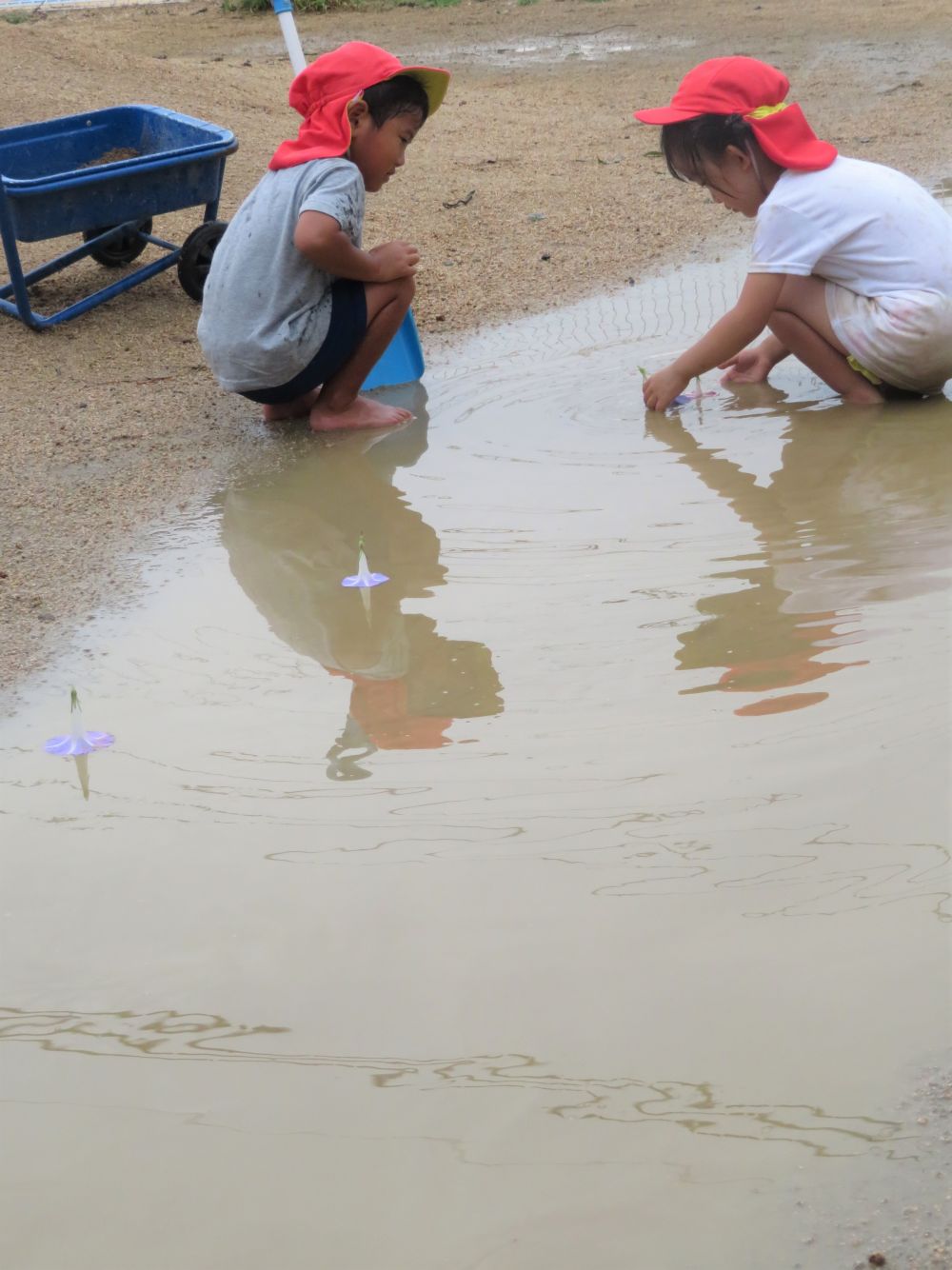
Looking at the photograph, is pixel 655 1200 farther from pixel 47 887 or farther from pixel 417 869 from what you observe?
pixel 47 887

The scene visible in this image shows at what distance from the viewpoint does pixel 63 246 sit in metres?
6.11

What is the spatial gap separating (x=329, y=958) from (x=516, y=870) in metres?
0.30

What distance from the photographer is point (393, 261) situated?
13.3ft

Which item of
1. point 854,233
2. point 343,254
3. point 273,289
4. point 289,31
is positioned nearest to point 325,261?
point 343,254

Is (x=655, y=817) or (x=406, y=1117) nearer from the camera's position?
(x=406, y=1117)


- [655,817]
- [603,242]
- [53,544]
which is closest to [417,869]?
[655,817]

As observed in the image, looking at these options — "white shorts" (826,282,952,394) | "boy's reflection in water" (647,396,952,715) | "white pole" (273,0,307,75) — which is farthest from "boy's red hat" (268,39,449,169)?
"white shorts" (826,282,952,394)

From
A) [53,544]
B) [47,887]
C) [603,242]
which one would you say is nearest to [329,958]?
[47,887]

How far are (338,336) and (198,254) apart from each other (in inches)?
57.4

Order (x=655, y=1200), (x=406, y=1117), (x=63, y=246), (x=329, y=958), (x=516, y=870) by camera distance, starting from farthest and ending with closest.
→ (x=63, y=246) < (x=516, y=870) < (x=329, y=958) < (x=406, y=1117) < (x=655, y=1200)

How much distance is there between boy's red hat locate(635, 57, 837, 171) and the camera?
3.55 meters

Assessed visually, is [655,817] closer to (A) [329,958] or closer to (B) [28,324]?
(A) [329,958]

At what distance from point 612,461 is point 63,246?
3.46 meters

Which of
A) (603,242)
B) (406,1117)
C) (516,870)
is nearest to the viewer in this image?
(406,1117)
